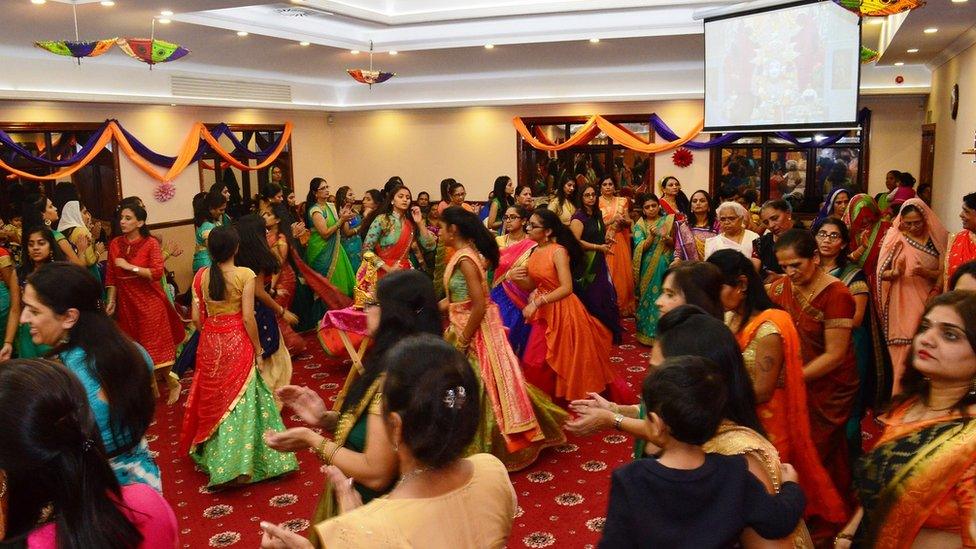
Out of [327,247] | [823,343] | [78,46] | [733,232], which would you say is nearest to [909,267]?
[733,232]

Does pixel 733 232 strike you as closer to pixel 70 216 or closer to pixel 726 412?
pixel 726 412

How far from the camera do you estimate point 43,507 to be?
132cm

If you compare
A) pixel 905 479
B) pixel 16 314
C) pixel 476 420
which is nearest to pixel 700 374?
pixel 476 420

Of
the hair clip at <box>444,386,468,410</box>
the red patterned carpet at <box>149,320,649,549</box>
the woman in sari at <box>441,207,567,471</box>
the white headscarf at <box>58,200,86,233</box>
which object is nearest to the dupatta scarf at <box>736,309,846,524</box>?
the red patterned carpet at <box>149,320,649,549</box>

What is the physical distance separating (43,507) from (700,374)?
3.82ft

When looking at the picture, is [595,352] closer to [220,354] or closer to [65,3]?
[220,354]

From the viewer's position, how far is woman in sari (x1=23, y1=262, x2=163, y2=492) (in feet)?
6.88

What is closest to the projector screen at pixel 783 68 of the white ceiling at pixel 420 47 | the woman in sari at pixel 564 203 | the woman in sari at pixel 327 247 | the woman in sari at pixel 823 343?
the white ceiling at pixel 420 47

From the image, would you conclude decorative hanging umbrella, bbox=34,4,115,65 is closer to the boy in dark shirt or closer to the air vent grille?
the air vent grille

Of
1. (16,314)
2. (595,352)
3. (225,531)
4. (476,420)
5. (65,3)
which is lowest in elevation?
(225,531)

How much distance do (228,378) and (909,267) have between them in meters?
3.72

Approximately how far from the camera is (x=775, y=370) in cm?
242

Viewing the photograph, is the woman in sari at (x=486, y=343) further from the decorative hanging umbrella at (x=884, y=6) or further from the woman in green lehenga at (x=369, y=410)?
the decorative hanging umbrella at (x=884, y=6)

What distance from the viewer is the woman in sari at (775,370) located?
2414mm
